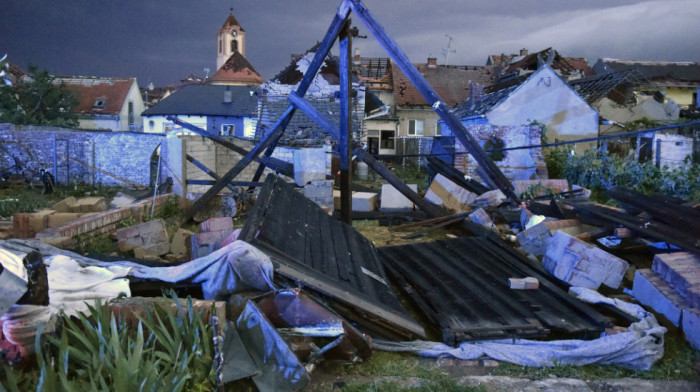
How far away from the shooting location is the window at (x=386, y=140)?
30266mm

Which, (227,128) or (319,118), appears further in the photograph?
(227,128)

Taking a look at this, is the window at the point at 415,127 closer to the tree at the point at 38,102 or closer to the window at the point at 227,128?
the window at the point at 227,128

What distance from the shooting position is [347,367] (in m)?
3.46

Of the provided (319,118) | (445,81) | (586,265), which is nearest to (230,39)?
(445,81)

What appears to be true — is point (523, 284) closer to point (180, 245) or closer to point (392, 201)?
point (180, 245)

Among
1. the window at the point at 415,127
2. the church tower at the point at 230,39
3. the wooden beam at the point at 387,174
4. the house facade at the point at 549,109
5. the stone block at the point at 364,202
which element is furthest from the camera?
the church tower at the point at 230,39

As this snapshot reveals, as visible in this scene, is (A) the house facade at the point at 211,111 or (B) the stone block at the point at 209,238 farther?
(A) the house facade at the point at 211,111

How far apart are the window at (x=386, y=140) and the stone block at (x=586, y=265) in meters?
24.7

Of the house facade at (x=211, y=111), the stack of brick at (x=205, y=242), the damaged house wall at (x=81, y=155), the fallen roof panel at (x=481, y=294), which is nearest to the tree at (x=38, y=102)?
the house facade at (x=211, y=111)

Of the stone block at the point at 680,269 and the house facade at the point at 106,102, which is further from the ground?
the house facade at the point at 106,102

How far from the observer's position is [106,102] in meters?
39.4

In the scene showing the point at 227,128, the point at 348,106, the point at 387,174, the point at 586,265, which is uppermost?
the point at 227,128

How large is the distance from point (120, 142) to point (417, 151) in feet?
48.9

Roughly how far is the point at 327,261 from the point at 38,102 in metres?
32.8
